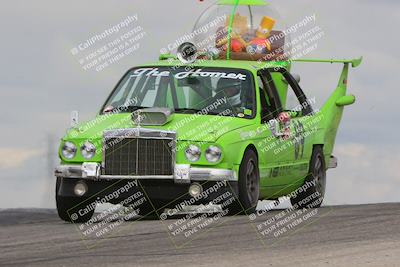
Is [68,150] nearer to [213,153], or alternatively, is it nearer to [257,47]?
[213,153]

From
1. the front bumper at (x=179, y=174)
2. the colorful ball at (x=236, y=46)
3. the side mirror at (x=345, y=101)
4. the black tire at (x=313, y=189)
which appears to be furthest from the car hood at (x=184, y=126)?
the side mirror at (x=345, y=101)

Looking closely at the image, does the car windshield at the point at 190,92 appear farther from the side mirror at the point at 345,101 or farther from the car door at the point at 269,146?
the side mirror at the point at 345,101

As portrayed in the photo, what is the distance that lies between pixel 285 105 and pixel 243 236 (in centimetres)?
573

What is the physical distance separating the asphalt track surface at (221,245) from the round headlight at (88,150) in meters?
0.89

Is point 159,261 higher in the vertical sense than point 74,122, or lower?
higher

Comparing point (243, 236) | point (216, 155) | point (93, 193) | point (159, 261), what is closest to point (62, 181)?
point (93, 193)

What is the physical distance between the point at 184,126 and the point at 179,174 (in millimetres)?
667

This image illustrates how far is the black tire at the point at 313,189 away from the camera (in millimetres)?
18594

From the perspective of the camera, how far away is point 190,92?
647 inches

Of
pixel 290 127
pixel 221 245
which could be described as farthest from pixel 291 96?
pixel 221 245

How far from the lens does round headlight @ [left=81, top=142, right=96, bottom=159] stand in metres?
15.3

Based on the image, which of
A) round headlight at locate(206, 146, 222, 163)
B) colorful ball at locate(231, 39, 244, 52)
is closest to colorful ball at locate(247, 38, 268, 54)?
colorful ball at locate(231, 39, 244, 52)

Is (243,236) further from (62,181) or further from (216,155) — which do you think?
(62,181)

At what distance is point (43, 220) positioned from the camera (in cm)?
1642
